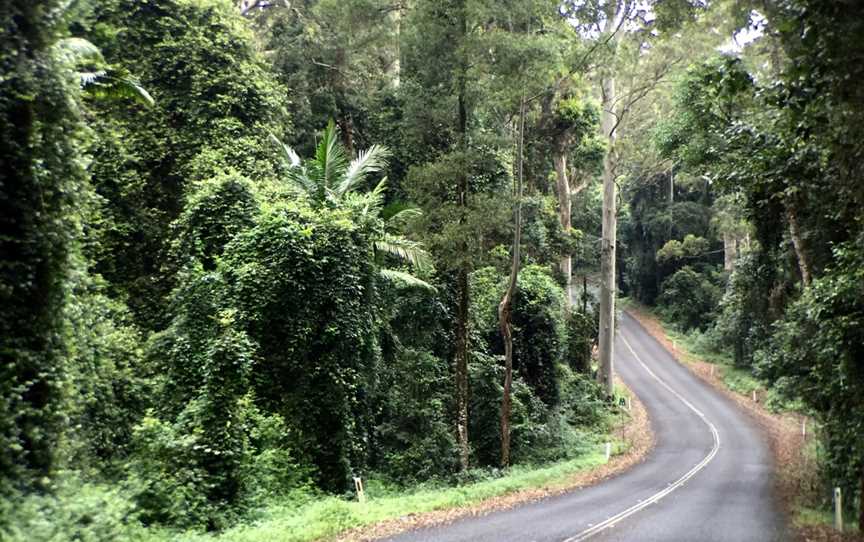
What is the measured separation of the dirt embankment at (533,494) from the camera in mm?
9617

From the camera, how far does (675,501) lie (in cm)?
1362

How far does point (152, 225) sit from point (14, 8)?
426 inches

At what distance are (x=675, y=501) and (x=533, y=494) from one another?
10.8 ft

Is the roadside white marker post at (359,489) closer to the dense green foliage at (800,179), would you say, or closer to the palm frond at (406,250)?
the palm frond at (406,250)

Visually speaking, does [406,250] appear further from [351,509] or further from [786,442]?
[786,442]

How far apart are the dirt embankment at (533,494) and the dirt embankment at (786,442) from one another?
436 cm

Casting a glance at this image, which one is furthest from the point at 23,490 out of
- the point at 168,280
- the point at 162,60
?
the point at 162,60

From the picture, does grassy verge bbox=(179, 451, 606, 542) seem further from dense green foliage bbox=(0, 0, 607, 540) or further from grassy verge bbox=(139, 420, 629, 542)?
dense green foliage bbox=(0, 0, 607, 540)

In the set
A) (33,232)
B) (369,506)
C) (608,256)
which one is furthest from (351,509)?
(608,256)

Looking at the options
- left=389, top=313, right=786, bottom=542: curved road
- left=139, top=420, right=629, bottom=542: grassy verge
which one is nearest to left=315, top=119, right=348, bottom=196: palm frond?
left=139, top=420, right=629, bottom=542: grassy verge

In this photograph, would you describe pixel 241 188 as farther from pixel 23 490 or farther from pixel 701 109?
pixel 701 109

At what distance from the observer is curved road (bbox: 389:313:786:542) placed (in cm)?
1018

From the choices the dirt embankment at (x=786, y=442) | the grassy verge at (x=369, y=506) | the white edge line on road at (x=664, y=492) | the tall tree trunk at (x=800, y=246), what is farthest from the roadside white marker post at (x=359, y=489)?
the tall tree trunk at (x=800, y=246)

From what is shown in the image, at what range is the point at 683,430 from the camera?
25422 millimetres
